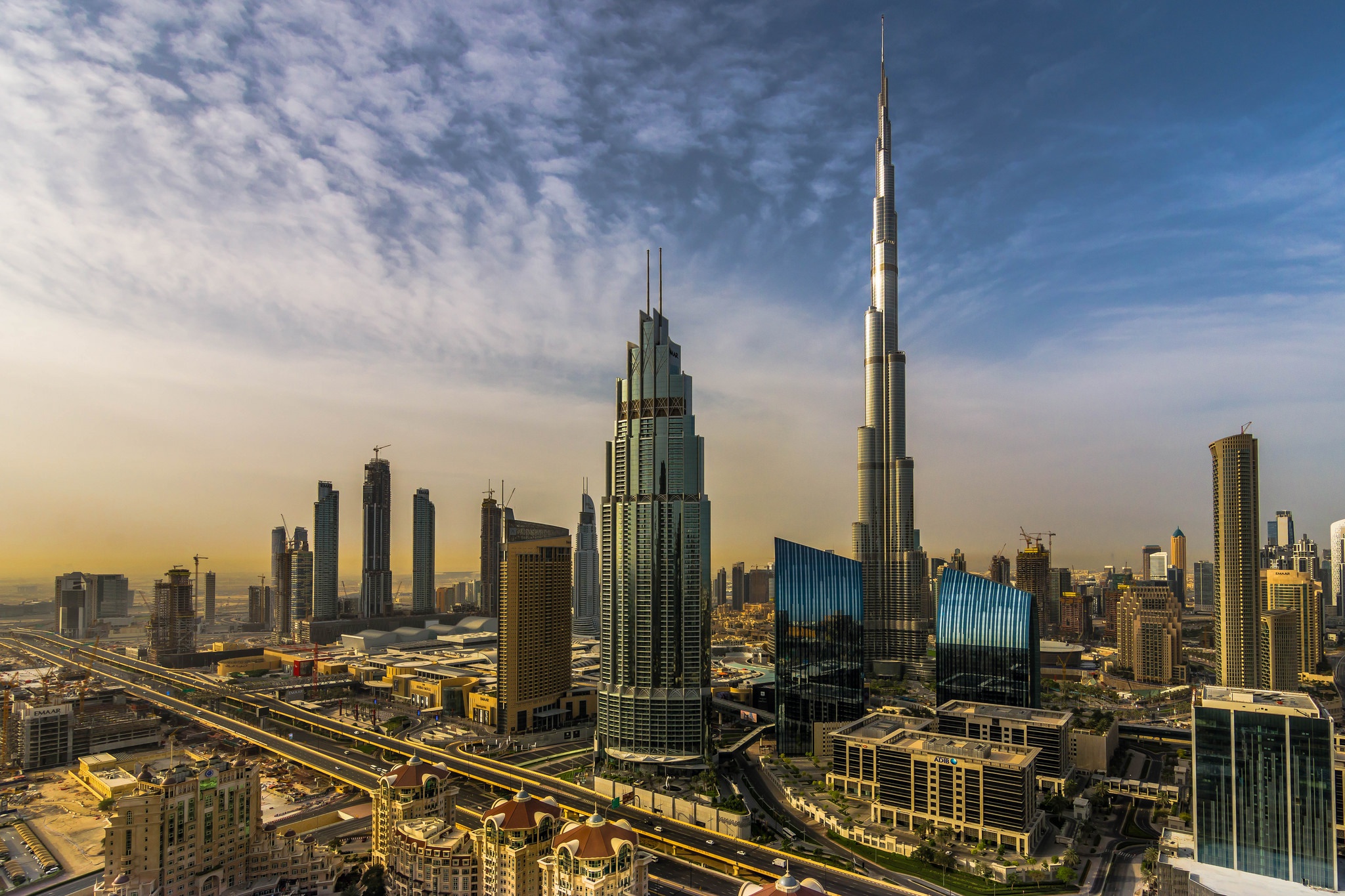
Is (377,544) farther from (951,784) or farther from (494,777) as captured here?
(951,784)

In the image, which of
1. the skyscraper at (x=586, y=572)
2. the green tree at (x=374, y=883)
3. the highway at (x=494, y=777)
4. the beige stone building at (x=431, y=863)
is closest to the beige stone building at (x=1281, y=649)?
the highway at (x=494, y=777)

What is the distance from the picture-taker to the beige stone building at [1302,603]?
113188 millimetres

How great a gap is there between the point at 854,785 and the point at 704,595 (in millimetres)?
19431

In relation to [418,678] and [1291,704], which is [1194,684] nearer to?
[1291,704]

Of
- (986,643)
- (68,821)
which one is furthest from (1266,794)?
(68,821)

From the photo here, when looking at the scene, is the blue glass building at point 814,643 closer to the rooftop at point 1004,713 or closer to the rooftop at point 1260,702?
the rooftop at point 1004,713

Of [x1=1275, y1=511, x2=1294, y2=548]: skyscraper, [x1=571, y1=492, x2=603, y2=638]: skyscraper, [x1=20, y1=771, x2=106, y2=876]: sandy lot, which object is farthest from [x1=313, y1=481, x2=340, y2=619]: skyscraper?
[x1=1275, y1=511, x2=1294, y2=548]: skyscraper

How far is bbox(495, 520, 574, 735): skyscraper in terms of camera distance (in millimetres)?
78062

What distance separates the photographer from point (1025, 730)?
207 ft

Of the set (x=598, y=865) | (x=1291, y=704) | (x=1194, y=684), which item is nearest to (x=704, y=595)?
(x=598, y=865)

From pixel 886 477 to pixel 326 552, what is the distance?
385 ft

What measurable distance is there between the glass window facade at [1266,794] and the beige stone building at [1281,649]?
53693 mm

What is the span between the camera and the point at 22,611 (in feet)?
400

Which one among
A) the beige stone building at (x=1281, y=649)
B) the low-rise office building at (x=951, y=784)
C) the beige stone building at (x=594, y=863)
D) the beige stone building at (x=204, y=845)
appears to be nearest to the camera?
the beige stone building at (x=594, y=863)
